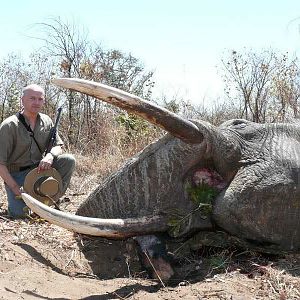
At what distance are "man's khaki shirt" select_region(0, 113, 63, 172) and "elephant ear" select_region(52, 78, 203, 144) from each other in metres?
2.15

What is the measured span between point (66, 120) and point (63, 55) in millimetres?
2517

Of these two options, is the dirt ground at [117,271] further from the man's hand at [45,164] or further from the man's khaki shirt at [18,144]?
the man's khaki shirt at [18,144]

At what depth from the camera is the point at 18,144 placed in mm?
6270

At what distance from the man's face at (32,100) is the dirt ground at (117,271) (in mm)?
1702

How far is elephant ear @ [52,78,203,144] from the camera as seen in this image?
13.1 feet

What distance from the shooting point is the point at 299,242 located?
4.27 m

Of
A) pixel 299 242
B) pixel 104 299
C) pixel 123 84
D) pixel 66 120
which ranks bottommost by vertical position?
pixel 104 299

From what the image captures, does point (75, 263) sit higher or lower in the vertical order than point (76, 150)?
lower

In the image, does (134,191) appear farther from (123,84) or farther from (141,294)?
(123,84)

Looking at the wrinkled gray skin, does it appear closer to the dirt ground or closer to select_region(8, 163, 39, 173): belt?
the dirt ground

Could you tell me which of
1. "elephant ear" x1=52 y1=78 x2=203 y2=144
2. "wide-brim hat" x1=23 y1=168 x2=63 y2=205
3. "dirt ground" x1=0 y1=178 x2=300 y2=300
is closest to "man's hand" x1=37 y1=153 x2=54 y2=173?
"wide-brim hat" x1=23 y1=168 x2=63 y2=205

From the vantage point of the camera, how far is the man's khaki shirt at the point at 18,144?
6167 mm

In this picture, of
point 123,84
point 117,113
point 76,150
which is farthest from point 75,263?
point 123,84

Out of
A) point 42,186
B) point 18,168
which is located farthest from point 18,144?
point 42,186
